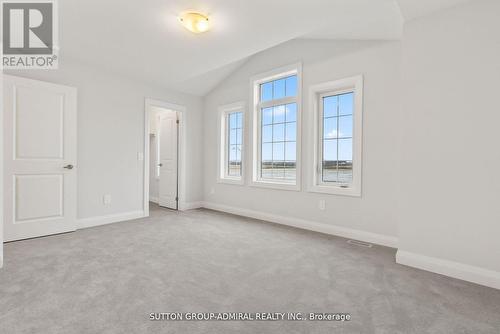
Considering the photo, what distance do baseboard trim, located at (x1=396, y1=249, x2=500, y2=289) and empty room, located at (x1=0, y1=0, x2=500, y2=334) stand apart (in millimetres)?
13

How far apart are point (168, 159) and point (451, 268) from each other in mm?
4846

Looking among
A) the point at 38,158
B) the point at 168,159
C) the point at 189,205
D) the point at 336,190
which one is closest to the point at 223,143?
the point at 168,159

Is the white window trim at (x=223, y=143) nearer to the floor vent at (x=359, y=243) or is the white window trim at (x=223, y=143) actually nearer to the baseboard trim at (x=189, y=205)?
the baseboard trim at (x=189, y=205)

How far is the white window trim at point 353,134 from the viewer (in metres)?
3.18

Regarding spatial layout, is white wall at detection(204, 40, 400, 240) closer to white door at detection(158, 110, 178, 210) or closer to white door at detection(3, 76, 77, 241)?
white door at detection(158, 110, 178, 210)

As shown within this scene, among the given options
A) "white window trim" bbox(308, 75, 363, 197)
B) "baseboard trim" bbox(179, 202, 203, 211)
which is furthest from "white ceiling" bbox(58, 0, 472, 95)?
"baseboard trim" bbox(179, 202, 203, 211)

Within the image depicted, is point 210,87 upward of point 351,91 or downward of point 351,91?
upward

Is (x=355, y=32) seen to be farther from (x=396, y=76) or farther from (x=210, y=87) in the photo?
(x=210, y=87)

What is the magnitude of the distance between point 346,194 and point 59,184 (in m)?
3.86

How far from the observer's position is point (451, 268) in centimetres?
219

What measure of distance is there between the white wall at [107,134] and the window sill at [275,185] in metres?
2.05

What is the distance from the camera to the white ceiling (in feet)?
7.75

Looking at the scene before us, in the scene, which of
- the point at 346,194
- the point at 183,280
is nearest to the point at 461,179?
the point at 346,194

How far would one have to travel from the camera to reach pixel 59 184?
3330 millimetres
